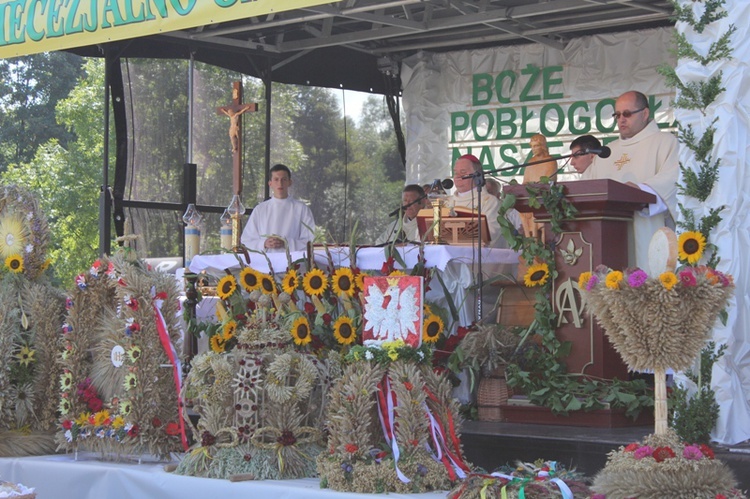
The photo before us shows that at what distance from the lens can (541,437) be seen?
18.4 feet

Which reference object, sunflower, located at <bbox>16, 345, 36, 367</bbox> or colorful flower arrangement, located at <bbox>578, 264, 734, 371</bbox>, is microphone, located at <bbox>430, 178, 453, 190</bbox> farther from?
sunflower, located at <bbox>16, 345, 36, 367</bbox>

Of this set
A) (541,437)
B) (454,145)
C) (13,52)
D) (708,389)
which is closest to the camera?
(708,389)

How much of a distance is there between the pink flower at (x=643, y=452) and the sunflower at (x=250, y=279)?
3.59m

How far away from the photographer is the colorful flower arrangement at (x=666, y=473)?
396 centimetres

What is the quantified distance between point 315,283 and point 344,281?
0.19m

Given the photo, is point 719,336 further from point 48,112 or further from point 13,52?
point 48,112

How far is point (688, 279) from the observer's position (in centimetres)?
408

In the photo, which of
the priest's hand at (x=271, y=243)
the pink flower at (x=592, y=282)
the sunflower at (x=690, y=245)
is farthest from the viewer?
the priest's hand at (x=271, y=243)

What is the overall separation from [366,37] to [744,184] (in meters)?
6.36

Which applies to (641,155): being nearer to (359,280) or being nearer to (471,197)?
(471,197)

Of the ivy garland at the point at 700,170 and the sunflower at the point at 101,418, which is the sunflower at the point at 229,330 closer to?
the sunflower at the point at 101,418

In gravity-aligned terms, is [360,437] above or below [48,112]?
below

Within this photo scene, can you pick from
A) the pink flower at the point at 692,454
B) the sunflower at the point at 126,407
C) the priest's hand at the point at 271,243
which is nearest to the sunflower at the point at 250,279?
the priest's hand at the point at 271,243

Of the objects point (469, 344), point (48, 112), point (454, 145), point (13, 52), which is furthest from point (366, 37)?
point (48, 112)
